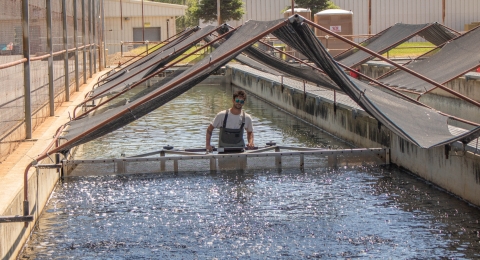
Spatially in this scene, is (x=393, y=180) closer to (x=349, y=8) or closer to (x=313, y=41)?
(x=313, y=41)

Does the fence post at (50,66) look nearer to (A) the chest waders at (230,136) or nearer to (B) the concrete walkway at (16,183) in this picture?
(B) the concrete walkway at (16,183)

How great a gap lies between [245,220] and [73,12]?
757 inches

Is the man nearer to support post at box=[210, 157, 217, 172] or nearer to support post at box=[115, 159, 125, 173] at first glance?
support post at box=[210, 157, 217, 172]

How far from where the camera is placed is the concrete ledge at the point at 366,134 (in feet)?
41.1

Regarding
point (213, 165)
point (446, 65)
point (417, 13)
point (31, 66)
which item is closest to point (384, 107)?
point (213, 165)

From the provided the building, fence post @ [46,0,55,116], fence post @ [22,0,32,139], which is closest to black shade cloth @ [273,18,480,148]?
fence post @ [22,0,32,139]

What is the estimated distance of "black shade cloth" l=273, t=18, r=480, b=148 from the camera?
37.6ft

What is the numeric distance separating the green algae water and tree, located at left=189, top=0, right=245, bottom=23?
151ft

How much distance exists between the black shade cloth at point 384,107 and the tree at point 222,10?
157 ft

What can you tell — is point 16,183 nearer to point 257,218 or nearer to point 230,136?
point 257,218

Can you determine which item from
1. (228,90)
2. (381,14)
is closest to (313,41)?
(228,90)

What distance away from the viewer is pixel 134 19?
6359 centimetres

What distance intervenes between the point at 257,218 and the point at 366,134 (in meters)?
7.07

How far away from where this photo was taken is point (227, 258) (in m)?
9.44
